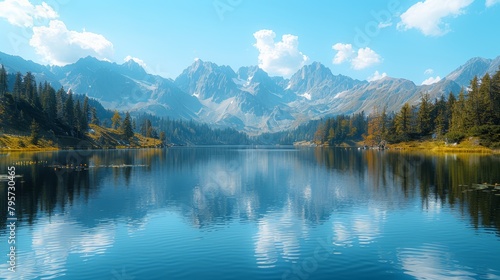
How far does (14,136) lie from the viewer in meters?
171

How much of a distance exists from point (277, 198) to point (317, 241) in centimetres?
2199

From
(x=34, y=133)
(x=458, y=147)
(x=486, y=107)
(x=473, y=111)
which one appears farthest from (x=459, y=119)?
Result: (x=34, y=133)

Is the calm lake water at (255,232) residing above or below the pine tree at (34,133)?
below

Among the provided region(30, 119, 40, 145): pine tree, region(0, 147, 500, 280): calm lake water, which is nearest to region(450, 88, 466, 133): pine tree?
region(0, 147, 500, 280): calm lake water

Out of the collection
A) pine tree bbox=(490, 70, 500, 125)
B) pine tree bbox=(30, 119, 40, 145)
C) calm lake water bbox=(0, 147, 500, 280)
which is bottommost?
calm lake water bbox=(0, 147, 500, 280)

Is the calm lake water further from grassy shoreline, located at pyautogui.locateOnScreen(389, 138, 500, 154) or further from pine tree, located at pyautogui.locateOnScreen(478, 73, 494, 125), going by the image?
pine tree, located at pyautogui.locateOnScreen(478, 73, 494, 125)

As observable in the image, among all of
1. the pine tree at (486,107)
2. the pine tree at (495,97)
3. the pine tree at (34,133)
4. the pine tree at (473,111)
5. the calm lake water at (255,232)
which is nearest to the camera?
the calm lake water at (255,232)

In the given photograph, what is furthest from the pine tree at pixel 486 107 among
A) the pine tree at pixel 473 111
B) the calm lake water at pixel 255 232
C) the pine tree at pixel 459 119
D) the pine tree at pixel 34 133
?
the pine tree at pixel 34 133

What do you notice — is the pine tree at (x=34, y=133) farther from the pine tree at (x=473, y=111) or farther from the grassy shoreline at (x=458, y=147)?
the pine tree at (x=473, y=111)

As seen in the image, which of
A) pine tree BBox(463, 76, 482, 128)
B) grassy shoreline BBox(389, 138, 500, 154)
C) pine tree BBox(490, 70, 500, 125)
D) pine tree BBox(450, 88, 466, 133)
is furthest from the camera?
pine tree BBox(450, 88, 466, 133)

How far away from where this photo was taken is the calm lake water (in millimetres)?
23859

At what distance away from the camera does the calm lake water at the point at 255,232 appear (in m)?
23.9

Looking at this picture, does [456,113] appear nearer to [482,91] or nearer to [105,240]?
[482,91]

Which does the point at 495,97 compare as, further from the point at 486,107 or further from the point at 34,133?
the point at 34,133
